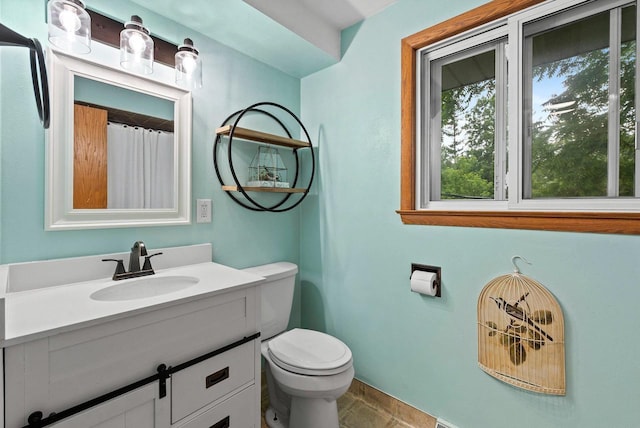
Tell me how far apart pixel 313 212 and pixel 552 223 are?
4.41 ft

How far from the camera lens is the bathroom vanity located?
0.78m

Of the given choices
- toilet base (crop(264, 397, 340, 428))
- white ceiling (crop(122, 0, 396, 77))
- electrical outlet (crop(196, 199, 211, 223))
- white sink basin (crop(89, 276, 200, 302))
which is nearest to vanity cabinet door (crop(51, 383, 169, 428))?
white sink basin (crop(89, 276, 200, 302))

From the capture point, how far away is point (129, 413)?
0.93 m

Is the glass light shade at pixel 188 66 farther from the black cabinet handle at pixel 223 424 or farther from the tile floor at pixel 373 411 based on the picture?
the tile floor at pixel 373 411

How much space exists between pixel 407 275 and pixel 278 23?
1.50m

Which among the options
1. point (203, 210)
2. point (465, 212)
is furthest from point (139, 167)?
point (465, 212)

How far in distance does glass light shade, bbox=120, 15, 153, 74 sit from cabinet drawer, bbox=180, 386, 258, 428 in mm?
1458

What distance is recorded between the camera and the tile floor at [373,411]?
1591 millimetres

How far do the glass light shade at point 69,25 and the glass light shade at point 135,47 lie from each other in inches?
5.4

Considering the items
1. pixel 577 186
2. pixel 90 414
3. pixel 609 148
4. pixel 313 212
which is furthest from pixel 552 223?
pixel 90 414

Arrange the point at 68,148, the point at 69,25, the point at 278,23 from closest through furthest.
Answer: the point at 69,25, the point at 68,148, the point at 278,23

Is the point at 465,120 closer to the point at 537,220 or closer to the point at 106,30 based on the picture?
the point at 537,220

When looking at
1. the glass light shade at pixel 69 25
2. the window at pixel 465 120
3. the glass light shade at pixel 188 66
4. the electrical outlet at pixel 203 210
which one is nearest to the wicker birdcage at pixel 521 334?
the window at pixel 465 120

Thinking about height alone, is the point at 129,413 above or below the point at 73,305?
below
